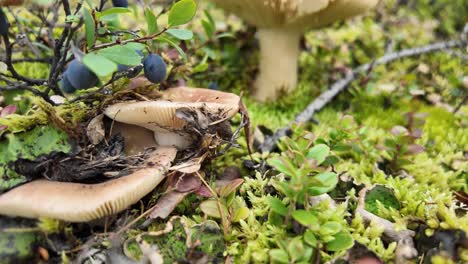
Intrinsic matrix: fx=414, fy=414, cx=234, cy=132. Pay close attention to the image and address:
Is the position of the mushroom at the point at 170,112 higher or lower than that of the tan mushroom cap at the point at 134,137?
higher

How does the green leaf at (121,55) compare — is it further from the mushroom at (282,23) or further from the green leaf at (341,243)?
the mushroom at (282,23)

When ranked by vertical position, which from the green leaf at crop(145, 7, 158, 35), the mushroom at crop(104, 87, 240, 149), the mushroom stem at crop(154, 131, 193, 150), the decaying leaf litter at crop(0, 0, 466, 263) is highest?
the green leaf at crop(145, 7, 158, 35)

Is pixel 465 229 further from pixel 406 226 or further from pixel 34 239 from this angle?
pixel 34 239

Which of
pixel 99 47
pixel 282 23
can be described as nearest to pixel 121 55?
pixel 99 47

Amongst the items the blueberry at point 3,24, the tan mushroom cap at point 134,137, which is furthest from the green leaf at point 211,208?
the blueberry at point 3,24

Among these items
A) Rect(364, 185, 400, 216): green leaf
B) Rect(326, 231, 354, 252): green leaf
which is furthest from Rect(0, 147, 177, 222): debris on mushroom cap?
Rect(364, 185, 400, 216): green leaf

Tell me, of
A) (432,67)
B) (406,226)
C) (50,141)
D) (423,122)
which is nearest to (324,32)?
(432,67)

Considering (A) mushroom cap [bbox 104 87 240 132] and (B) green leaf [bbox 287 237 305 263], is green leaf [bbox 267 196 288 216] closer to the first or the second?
(B) green leaf [bbox 287 237 305 263]
